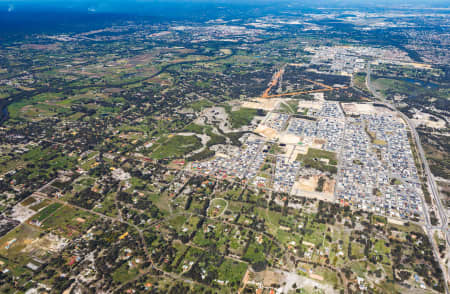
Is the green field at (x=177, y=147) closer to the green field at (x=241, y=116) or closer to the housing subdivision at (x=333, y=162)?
the housing subdivision at (x=333, y=162)

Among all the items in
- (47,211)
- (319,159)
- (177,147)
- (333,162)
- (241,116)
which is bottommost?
(47,211)

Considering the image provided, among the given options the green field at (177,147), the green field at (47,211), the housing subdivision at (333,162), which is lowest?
the green field at (47,211)

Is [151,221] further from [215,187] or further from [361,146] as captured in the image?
[361,146]

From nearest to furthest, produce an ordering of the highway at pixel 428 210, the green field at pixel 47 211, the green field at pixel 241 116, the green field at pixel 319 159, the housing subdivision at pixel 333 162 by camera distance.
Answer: the highway at pixel 428 210
the green field at pixel 47 211
the housing subdivision at pixel 333 162
the green field at pixel 319 159
the green field at pixel 241 116

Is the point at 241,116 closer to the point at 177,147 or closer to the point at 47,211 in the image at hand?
the point at 177,147

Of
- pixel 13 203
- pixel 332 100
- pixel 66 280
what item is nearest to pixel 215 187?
pixel 66 280

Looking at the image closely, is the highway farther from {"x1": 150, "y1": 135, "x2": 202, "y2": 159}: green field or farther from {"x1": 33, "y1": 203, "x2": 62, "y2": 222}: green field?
{"x1": 33, "y1": 203, "x2": 62, "y2": 222}: green field

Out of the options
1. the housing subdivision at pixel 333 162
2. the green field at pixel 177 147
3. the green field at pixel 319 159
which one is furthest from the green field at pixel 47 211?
the green field at pixel 319 159

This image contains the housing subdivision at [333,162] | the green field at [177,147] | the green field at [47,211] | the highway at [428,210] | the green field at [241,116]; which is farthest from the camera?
the green field at [241,116]

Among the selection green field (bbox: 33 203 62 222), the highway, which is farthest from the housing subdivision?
green field (bbox: 33 203 62 222)

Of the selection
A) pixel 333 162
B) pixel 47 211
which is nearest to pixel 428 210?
pixel 333 162

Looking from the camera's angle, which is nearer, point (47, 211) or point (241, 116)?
point (47, 211)
